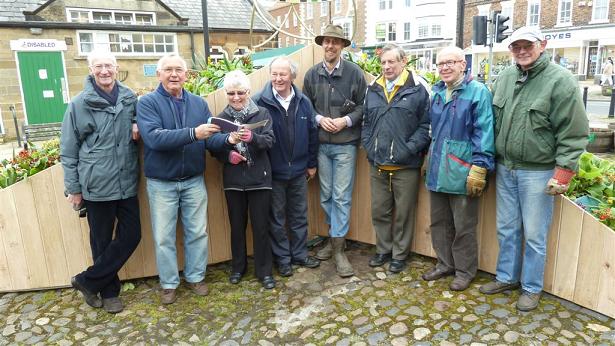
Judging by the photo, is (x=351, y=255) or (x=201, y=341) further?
(x=351, y=255)

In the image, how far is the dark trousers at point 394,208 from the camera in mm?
3896

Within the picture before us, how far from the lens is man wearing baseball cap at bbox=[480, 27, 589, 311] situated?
2.97 metres

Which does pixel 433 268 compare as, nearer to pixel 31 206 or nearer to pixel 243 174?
pixel 243 174

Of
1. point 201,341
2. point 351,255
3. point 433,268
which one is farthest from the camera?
point 351,255

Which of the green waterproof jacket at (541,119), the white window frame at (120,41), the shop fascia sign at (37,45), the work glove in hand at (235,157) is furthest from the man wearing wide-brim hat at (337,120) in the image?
the white window frame at (120,41)

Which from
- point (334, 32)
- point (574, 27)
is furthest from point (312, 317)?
point (574, 27)

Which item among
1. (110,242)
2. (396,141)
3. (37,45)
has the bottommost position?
(110,242)

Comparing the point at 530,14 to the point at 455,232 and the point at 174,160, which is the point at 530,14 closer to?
the point at 455,232

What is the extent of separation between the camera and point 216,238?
14.2 feet

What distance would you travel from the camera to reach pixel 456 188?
3455mm

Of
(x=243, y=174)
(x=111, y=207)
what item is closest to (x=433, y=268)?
(x=243, y=174)

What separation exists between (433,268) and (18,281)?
348cm

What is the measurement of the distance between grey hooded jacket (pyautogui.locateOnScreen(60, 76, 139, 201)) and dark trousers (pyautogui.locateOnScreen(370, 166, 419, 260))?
208 cm

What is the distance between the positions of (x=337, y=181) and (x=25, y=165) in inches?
105
